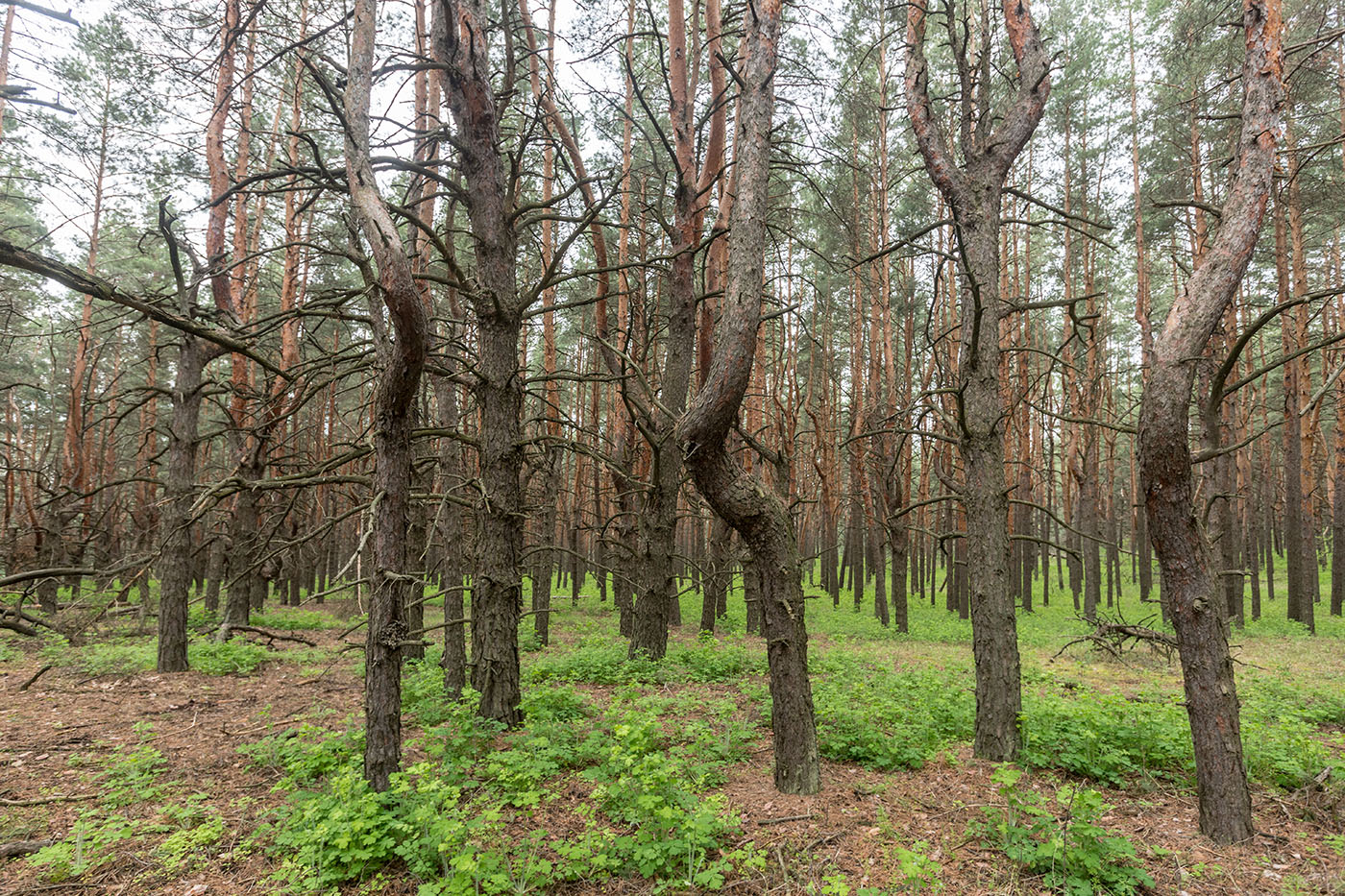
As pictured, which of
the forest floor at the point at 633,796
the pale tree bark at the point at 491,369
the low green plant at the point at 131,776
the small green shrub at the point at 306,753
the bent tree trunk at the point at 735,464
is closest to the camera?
the forest floor at the point at 633,796

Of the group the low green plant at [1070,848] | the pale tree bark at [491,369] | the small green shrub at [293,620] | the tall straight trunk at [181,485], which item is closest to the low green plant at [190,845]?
the pale tree bark at [491,369]

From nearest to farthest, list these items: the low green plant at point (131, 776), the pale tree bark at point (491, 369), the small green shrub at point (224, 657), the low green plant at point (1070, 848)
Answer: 1. the low green plant at point (1070, 848)
2. the low green plant at point (131, 776)
3. the pale tree bark at point (491, 369)
4. the small green shrub at point (224, 657)

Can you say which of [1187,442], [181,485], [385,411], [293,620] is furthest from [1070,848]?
[293,620]

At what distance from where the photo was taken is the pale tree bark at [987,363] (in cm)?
508

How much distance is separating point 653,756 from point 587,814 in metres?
0.68

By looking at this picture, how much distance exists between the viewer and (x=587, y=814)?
4.12 metres

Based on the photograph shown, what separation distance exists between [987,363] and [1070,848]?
3488mm

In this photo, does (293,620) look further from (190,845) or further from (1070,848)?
(1070,848)

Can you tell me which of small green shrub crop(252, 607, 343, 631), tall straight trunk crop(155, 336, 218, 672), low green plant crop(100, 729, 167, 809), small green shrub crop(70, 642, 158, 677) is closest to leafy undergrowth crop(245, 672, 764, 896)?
low green plant crop(100, 729, 167, 809)

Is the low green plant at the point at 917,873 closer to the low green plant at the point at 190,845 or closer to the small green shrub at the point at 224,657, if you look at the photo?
the low green plant at the point at 190,845

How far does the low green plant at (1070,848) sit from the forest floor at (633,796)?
19 millimetres

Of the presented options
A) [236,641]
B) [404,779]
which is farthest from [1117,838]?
[236,641]

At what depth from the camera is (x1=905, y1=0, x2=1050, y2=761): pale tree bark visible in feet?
16.7

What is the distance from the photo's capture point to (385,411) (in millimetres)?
3988
